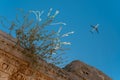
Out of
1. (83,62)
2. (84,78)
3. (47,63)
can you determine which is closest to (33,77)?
(47,63)

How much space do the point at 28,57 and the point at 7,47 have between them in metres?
0.56

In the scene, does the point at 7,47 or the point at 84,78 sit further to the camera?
the point at 84,78

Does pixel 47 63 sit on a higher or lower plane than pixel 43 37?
lower

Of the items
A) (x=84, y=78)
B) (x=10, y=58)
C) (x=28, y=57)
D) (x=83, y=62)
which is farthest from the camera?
(x=83, y=62)

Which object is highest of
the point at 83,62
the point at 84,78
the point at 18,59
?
the point at 83,62

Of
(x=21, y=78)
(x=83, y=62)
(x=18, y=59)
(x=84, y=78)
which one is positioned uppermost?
(x=83, y=62)

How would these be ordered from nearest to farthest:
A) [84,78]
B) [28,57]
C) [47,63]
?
[28,57] → [47,63] → [84,78]

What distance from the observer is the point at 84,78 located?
6.92 metres

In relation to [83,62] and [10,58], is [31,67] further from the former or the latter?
[83,62]

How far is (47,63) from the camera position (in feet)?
19.6

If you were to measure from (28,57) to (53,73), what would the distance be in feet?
2.53

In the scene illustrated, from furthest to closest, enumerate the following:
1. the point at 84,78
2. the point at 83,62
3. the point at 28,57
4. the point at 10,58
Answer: the point at 83,62, the point at 84,78, the point at 28,57, the point at 10,58

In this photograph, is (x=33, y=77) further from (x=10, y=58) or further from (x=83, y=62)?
(x=83, y=62)

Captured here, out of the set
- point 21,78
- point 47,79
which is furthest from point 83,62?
point 21,78
